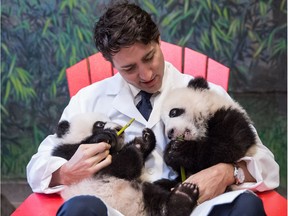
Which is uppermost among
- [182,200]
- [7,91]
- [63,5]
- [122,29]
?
[122,29]

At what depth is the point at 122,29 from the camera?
5.79ft

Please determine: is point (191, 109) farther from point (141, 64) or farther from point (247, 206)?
point (247, 206)

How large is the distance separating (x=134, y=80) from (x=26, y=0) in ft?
5.74

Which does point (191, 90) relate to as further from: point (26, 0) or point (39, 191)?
point (26, 0)

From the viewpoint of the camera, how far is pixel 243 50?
3.16m

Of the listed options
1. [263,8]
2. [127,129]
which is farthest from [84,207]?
[263,8]

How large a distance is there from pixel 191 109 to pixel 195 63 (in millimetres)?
646

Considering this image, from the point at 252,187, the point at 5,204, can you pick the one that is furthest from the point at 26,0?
the point at 252,187

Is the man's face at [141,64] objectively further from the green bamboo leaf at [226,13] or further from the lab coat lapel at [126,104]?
the green bamboo leaf at [226,13]

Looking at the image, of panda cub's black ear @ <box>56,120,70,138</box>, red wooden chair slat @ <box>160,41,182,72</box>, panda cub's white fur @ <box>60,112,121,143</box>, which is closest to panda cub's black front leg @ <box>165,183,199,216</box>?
panda cub's white fur @ <box>60,112,121,143</box>

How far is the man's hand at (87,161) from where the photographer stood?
1.70 meters

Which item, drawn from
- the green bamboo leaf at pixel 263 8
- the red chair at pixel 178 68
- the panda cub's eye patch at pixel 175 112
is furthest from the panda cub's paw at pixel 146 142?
the green bamboo leaf at pixel 263 8

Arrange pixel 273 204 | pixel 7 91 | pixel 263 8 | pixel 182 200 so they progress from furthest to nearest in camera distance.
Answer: pixel 7 91 → pixel 263 8 → pixel 273 204 → pixel 182 200

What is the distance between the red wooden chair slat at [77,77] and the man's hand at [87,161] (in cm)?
70
